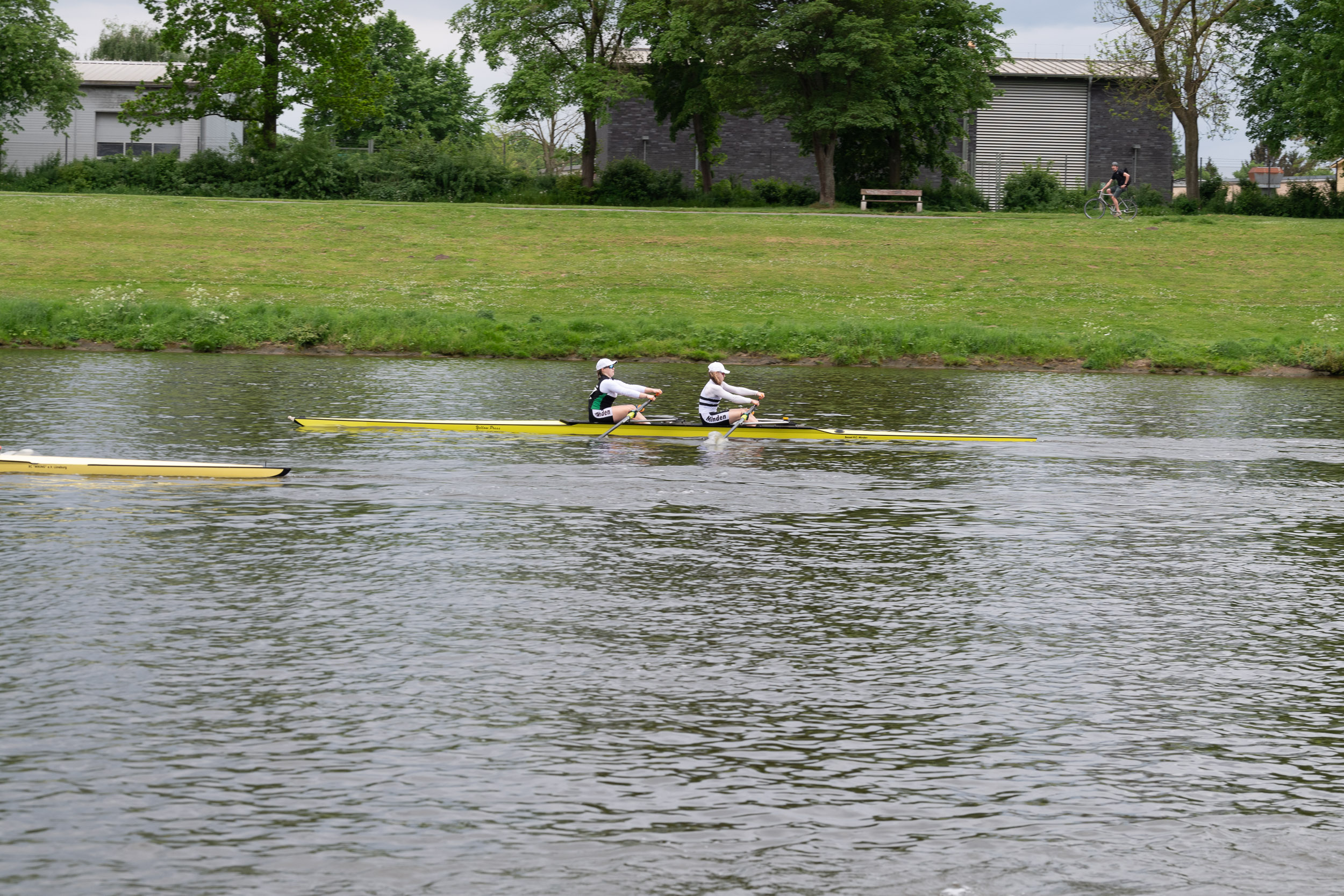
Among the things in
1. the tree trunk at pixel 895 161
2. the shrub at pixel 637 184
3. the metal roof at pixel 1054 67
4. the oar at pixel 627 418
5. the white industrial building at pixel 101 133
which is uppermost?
the metal roof at pixel 1054 67

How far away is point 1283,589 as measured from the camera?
13258 millimetres

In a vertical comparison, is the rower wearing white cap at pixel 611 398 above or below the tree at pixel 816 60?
below

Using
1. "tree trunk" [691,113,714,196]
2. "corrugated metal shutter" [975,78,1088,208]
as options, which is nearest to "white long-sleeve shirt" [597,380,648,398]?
"tree trunk" [691,113,714,196]

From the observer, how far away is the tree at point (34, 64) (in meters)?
67.2

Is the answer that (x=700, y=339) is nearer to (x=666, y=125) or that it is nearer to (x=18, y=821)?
(x=18, y=821)

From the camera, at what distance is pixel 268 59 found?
66188 millimetres

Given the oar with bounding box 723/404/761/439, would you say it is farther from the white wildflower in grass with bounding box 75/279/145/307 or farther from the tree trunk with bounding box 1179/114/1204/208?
the tree trunk with bounding box 1179/114/1204/208

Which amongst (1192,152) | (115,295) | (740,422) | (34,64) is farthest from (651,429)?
(34,64)

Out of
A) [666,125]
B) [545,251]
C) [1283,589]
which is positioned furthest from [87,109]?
[1283,589]

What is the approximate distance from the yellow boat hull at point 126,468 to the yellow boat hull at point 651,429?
4509 mm

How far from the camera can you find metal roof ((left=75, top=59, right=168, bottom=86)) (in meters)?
77.9

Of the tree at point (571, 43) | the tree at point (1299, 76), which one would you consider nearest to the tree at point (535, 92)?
the tree at point (571, 43)

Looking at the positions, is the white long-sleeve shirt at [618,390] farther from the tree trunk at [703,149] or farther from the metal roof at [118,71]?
the metal roof at [118,71]

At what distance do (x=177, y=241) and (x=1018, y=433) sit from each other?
110 ft
